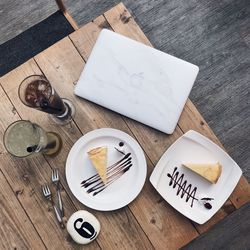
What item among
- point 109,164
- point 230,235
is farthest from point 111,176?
point 230,235

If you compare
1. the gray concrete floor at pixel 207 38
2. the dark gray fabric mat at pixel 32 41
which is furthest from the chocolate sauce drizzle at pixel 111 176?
the dark gray fabric mat at pixel 32 41

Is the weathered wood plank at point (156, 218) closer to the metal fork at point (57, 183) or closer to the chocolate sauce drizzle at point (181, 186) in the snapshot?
the chocolate sauce drizzle at point (181, 186)

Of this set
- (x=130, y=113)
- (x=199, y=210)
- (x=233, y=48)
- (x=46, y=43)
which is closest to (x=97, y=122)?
(x=130, y=113)

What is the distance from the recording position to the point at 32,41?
196 cm

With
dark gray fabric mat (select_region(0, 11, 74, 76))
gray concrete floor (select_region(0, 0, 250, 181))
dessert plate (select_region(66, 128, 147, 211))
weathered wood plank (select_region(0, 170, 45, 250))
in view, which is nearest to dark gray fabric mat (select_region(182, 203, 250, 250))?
gray concrete floor (select_region(0, 0, 250, 181))

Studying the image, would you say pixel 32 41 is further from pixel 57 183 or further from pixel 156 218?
pixel 156 218

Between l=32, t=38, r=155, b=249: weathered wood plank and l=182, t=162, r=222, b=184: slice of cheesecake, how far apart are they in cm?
27

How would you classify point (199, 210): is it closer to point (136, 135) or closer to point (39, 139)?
point (136, 135)

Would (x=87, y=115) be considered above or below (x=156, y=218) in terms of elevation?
above

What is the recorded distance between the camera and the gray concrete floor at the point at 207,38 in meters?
1.92

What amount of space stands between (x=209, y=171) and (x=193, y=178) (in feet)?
0.21

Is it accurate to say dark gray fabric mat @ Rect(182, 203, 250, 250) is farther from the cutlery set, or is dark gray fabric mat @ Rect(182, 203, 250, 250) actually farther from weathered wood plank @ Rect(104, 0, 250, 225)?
the cutlery set

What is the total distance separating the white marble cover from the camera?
1310mm

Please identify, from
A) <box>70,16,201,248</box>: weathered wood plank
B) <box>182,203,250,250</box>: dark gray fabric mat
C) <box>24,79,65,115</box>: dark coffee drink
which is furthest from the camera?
<box>182,203,250,250</box>: dark gray fabric mat
